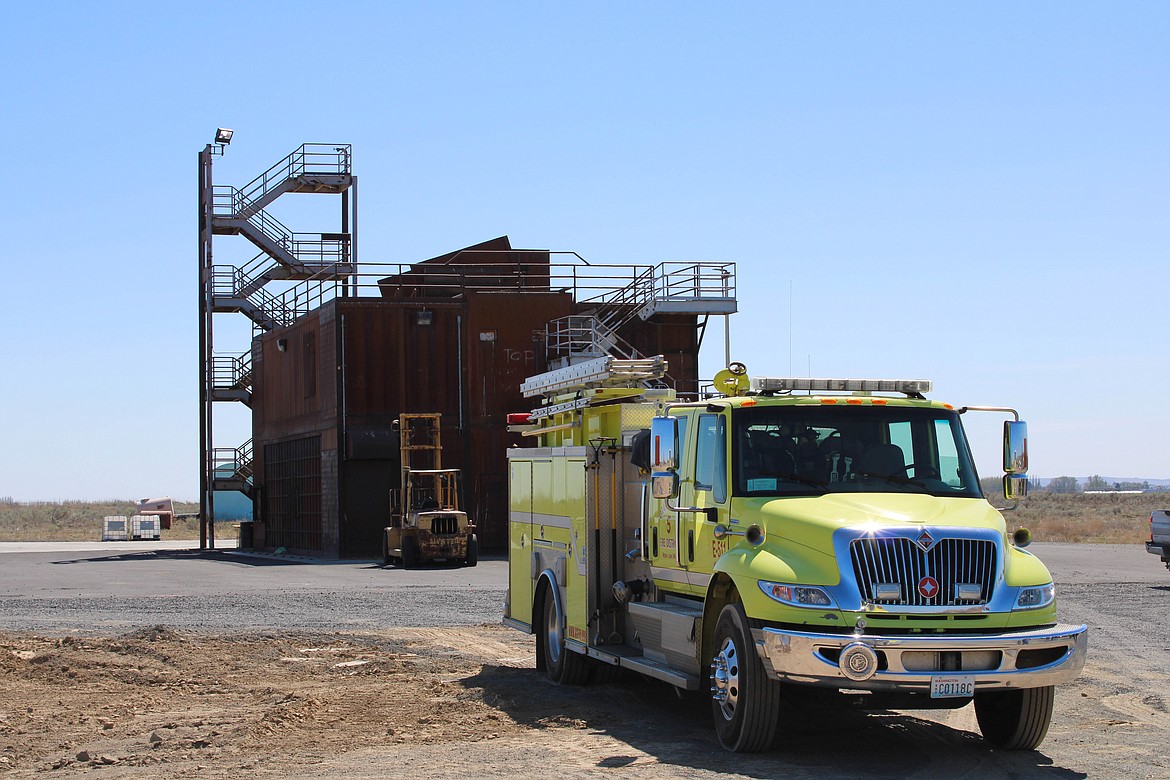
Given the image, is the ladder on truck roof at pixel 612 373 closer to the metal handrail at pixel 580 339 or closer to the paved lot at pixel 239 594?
the paved lot at pixel 239 594

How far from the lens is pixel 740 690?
9.83 metres

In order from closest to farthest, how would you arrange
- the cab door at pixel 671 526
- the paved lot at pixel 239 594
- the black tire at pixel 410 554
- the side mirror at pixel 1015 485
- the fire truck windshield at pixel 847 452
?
1. the fire truck windshield at pixel 847 452
2. the side mirror at pixel 1015 485
3. the cab door at pixel 671 526
4. the paved lot at pixel 239 594
5. the black tire at pixel 410 554

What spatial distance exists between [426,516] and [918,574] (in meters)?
26.1

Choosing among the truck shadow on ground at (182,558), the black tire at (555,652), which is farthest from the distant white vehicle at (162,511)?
the black tire at (555,652)

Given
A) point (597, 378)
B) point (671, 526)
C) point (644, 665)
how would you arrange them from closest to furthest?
point (644, 665) < point (671, 526) < point (597, 378)

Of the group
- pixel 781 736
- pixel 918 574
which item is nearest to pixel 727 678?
pixel 781 736

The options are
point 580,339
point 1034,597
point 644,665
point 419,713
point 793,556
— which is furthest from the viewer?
point 580,339

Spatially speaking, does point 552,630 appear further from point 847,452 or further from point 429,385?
point 429,385

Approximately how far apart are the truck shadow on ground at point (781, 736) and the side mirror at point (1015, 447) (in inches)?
81.0

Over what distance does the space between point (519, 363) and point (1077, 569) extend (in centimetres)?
1660

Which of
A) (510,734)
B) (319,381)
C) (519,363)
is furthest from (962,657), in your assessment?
(319,381)

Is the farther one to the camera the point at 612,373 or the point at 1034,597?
the point at 612,373

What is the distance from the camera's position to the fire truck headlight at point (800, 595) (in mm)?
9344

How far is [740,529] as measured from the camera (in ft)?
34.1
